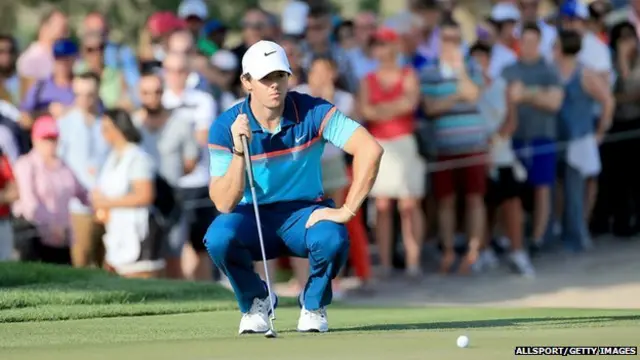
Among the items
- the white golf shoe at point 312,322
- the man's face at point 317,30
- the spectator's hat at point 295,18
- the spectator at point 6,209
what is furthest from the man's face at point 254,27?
the white golf shoe at point 312,322

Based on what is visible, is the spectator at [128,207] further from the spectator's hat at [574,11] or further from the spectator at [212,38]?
the spectator's hat at [574,11]

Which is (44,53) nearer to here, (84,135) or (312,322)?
(84,135)

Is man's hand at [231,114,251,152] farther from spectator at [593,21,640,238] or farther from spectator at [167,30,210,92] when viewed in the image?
spectator at [593,21,640,238]

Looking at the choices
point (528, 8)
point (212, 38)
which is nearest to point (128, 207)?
point (212, 38)

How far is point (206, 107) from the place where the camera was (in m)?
15.6

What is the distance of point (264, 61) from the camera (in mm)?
9469

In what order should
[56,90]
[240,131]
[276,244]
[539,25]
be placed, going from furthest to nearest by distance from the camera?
A: [539,25], [56,90], [276,244], [240,131]

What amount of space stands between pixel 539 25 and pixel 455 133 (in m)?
2.55

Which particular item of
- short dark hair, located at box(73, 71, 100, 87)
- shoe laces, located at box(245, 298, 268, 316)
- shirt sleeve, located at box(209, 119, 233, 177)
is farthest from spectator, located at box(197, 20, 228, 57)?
shoe laces, located at box(245, 298, 268, 316)

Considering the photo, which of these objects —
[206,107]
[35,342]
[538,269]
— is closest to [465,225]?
[538,269]

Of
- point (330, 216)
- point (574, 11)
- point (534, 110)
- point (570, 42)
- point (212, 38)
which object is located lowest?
point (330, 216)

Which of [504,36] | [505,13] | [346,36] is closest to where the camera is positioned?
[346,36]

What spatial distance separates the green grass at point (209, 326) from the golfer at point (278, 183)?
31 centimetres

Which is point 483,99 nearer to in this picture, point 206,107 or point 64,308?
point 206,107
